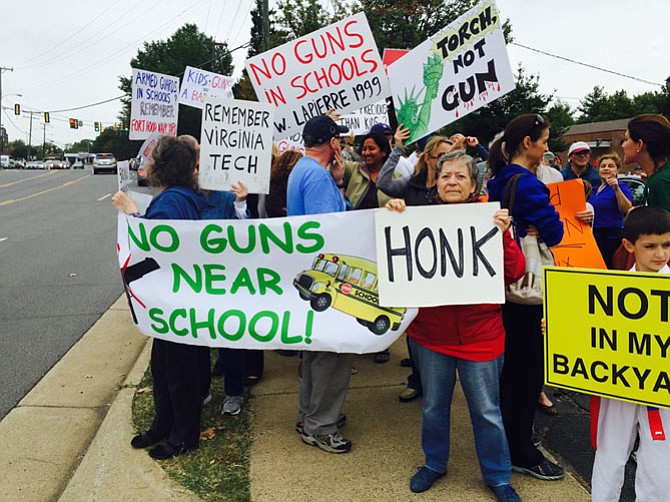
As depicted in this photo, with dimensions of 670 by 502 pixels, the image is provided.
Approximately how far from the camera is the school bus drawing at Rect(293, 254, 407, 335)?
3.29 meters

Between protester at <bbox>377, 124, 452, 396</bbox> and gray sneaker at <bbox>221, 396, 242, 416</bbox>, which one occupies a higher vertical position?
protester at <bbox>377, 124, 452, 396</bbox>

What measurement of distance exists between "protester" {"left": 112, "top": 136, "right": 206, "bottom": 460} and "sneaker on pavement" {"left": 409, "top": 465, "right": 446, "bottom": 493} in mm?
1367

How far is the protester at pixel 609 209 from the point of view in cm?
501

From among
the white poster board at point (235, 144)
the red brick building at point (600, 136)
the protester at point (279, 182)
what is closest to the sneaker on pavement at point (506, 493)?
the white poster board at point (235, 144)

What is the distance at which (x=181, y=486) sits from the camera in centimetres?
329

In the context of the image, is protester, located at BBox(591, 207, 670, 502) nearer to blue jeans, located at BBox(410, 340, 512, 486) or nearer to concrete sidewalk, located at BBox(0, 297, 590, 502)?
blue jeans, located at BBox(410, 340, 512, 486)

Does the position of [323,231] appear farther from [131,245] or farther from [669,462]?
[669,462]

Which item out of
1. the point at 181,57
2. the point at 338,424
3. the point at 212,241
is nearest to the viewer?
the point at 212,241

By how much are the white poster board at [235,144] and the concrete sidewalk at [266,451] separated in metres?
1.65

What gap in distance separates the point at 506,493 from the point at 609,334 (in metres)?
1.10

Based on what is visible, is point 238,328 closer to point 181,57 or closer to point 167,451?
point 167,451

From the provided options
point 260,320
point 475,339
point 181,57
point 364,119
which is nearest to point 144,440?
point 260,320

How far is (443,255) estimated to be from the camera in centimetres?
298

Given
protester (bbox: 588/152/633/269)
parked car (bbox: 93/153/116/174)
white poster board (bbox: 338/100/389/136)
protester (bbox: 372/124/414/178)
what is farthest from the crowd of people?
parked car (bbox: 93/153/116/174)
